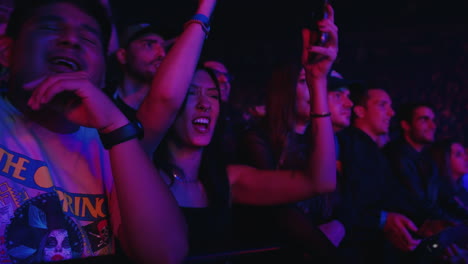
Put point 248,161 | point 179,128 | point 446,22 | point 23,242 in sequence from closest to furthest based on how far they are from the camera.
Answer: point 23,242 < point 179,128 < point 248,161 < point 446,22

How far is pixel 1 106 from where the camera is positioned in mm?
831

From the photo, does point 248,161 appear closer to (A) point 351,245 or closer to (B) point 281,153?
(B) point 281,153

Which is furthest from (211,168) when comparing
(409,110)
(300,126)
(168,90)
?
(409,110)

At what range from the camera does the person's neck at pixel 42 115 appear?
2.78 feet

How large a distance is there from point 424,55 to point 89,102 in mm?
6833

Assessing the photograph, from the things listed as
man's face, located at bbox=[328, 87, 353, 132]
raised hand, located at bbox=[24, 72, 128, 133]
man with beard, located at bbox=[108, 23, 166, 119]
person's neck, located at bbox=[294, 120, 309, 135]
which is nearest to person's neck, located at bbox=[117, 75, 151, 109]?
man with beard, located at bbox=[108, 23, 166, 119]

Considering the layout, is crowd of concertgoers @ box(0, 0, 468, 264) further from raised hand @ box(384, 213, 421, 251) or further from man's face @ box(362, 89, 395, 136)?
man's face @ box(362, 89, 395, 136)

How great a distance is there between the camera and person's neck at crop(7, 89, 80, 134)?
→ 847 millimetres

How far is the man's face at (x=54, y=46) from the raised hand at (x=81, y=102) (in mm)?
69

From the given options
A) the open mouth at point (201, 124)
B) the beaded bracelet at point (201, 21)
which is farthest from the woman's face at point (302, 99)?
the beaded bracelet at point (201, 21)

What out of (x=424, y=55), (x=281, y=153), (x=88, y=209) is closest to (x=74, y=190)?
(x=88, y=209)

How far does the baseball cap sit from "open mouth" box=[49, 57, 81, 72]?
148 cm

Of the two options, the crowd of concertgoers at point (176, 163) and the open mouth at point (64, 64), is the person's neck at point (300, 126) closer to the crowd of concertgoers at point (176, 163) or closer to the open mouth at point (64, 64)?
the crowd of concertgoers at point (176, 163)

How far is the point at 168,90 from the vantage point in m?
1.00
